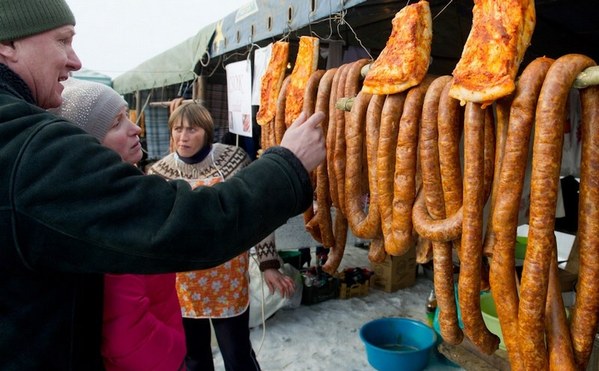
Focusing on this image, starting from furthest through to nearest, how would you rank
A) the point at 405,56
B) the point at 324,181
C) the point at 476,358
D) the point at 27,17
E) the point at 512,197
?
the point at 476,358 < the point at 324,181 < the point at 405,56 < the point at 512,197 < the point at 27,17

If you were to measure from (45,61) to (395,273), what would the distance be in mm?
5494

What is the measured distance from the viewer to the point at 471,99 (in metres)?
1.32

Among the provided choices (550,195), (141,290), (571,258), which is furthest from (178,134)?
(571,258)

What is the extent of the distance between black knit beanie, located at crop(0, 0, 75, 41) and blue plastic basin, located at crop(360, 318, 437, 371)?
11.8 ft

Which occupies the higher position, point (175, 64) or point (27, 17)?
point (175, 64)

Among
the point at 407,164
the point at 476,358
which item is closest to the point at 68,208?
the point at 407,164

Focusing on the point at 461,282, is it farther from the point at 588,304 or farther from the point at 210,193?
the point at 210,193

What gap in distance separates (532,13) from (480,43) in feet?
0.59

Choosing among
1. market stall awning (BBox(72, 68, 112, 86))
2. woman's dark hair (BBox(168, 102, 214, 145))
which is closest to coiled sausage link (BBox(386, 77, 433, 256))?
woman's dark hair (BBox(168, 102, 214, 145))

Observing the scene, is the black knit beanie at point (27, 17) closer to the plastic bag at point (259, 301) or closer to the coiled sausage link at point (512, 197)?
the coiled sausage link at point (512, 197)

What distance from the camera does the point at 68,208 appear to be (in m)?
1.02

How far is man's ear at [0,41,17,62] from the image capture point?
1.16 meters

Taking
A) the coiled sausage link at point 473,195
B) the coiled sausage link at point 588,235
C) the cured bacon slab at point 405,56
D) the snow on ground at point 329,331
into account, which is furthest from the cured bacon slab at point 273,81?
the snow on ground at point 329,331

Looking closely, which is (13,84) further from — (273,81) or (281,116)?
(273,81)
